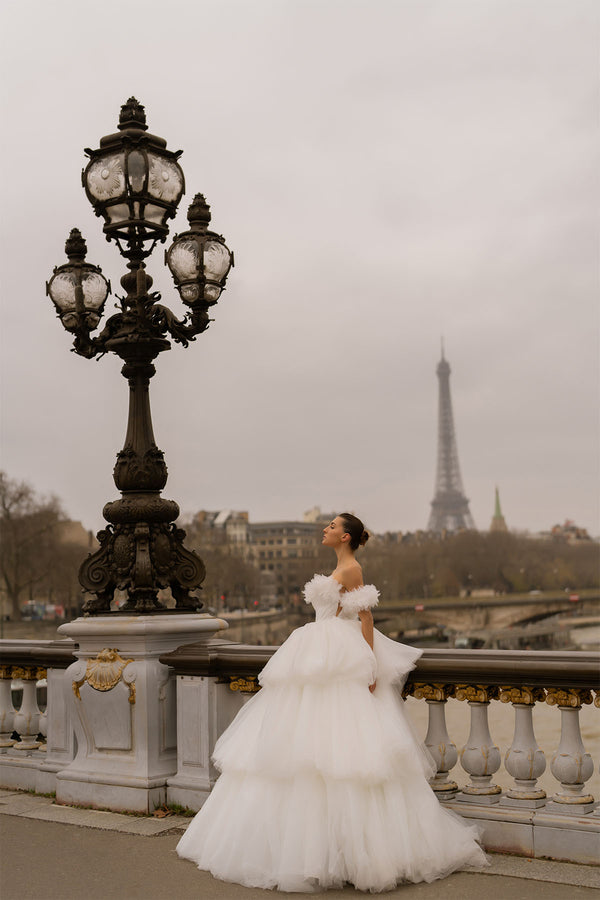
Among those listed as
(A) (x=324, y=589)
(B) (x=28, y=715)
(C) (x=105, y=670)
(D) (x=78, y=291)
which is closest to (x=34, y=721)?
(B) (x=28, y=715)

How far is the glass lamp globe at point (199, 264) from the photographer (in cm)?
787

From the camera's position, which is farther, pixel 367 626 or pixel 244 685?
pixel 244 685

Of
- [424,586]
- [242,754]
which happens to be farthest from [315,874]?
[424,586]

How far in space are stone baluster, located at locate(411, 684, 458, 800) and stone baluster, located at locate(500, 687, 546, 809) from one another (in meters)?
0.35

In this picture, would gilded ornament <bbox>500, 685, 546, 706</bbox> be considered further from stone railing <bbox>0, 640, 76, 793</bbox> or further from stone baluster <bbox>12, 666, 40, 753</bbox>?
stone baluster <bbox>12, 666, 40, 753</bbox>

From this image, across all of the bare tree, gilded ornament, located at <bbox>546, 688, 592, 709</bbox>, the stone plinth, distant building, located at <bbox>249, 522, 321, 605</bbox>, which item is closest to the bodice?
gilded ornament, located at <bbox>546, 688, 592, 709</bbox>

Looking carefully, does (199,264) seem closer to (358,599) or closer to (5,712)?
(358,599)

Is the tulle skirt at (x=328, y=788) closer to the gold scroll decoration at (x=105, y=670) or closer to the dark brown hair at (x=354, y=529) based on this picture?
the dark brown hair at (x=354, y=529)

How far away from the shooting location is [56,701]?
26.4ft

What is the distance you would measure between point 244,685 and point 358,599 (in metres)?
1.54

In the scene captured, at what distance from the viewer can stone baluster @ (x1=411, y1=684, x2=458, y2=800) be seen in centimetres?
628

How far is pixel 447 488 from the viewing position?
17750 centimetres

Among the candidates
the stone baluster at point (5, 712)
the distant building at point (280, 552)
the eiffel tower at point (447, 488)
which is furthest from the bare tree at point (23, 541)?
the eiffel tower at point (447, 488)

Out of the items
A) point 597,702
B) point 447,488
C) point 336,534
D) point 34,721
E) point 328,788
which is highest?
point 447,488
